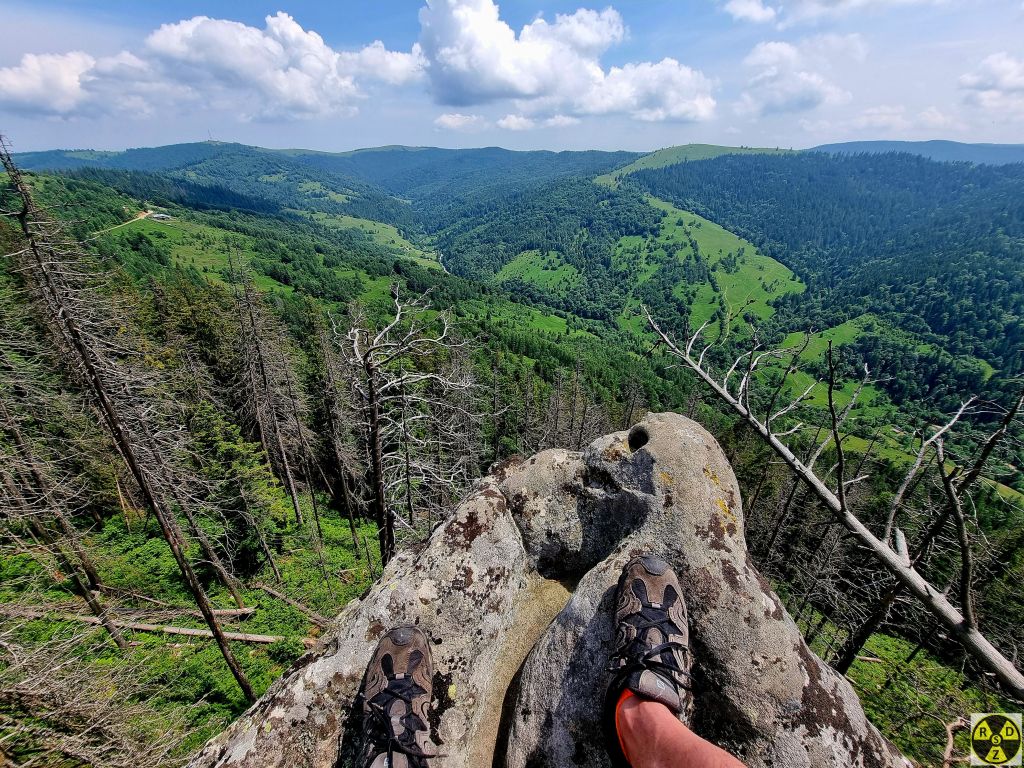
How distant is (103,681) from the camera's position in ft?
29.2

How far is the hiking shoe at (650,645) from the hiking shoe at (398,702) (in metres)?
2.49

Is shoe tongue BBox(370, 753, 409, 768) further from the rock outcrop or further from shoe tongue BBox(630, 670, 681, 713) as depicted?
shoe tongue BBox(630, 670, 681, 713)

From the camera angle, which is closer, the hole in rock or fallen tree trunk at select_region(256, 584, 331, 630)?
the hole in rock

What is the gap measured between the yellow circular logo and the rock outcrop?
1.39 metres

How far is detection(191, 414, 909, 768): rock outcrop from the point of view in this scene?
5.79m

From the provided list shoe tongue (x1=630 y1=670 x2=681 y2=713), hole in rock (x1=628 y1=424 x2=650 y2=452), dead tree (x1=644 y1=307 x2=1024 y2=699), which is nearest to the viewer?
dead tree (x1=644 y1=307 x2=1024 y2=699)

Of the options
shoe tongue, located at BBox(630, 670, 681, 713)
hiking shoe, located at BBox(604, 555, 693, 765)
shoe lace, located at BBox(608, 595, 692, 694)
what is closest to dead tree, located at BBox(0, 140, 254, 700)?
hiking shoe, located at BBox(604, 555, 693, 765)

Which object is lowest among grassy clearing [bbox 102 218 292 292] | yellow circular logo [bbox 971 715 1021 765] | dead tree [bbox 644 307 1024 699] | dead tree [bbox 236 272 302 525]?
grassy clearing [bbox 102 218 292 292]

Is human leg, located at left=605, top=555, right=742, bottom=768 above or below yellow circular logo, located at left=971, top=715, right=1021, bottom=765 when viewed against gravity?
above

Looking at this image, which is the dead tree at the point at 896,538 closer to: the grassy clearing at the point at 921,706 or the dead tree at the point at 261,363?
the grassy clearing at the point at 921,706

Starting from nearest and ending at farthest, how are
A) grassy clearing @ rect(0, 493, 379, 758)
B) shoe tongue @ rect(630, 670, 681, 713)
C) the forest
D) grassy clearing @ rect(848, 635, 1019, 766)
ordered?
shoe tongue @ rect(630, 670, 681, 713)
the forest
grassy clearing @ rect(848, 635, 1019, 766)
grassy clearing @ rect(0, 493, 379, 758)

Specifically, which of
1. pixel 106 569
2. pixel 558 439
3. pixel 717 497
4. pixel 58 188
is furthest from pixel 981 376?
pixel 58 188

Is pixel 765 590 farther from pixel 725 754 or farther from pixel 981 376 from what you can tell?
pixel 981 376

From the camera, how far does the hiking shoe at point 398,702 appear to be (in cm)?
541
